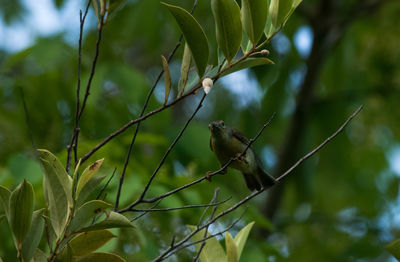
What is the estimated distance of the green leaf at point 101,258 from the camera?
5.97 ft

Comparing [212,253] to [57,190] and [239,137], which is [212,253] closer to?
[57,190]

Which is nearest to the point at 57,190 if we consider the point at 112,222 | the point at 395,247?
the point at 112,222

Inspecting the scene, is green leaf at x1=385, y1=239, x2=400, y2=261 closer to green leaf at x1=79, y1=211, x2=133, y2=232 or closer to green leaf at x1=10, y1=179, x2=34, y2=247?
green leaf at x1=79, y1=211, x2=133, y2=232

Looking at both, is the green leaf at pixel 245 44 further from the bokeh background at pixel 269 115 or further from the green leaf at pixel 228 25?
the bokeh background at pixel 269 115

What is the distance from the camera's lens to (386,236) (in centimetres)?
546

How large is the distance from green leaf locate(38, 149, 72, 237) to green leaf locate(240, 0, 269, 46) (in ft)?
2.45

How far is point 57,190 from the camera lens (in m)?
1.78

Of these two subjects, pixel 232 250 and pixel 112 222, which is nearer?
pixel 112 222

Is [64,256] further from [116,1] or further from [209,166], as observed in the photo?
[209,166]

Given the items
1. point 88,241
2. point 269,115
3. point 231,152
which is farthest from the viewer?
point 269,115

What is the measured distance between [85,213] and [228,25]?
745mm

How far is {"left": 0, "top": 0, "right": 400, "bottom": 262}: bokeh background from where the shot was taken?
418 centimetres

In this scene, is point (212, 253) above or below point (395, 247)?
above

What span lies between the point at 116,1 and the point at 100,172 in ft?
5.30
